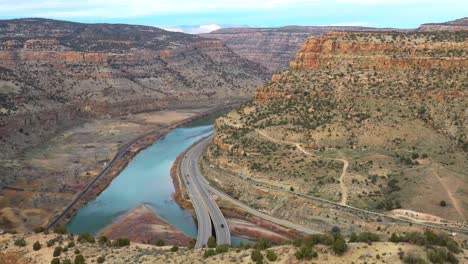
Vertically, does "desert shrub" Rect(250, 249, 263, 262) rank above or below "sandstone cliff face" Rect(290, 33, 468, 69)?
below

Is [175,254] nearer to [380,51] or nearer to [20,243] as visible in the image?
[20,243]

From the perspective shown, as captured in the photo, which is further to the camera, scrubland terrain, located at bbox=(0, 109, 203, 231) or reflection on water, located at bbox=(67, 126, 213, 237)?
scrubland terrain, located at bbox=(0, 109, 203, 231)

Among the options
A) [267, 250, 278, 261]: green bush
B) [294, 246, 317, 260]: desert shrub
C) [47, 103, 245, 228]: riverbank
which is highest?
[294, 246, 317, 260]: desert shrub

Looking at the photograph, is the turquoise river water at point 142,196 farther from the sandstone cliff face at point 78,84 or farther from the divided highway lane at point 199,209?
the sandstone cliff face at point 78,84

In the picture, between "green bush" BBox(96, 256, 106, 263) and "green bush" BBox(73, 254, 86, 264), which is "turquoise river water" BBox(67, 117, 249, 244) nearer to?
"green bush" BBox(96, 256, 106, 263)

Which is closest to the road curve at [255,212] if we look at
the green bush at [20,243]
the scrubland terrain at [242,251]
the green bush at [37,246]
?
the scrubland terrain at [242,251]

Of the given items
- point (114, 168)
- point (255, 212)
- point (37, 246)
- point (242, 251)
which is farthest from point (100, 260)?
point (114, 168)

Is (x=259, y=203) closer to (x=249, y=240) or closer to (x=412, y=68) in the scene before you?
(x=249, y=240)

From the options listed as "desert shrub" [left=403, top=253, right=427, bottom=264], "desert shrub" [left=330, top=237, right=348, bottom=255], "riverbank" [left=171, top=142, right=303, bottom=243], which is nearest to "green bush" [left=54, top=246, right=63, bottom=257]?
"desert shrub" [left=330, top=237, right=348, bottom=255]
